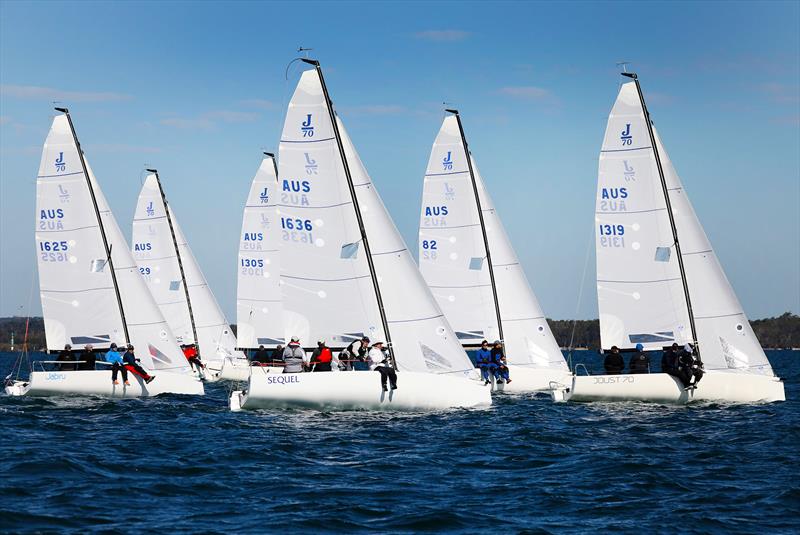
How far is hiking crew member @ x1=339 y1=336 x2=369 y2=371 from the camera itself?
2497 cm

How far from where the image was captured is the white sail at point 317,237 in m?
25.6

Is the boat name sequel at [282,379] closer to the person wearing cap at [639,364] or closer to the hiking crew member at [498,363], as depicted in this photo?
the person wearing cap at [639,364]

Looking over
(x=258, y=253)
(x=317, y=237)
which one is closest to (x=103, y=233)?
(x=317, y=237)

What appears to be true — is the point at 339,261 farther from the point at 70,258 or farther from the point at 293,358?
the point at 70,258

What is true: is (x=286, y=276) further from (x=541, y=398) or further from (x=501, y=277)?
(x=501, y=277)

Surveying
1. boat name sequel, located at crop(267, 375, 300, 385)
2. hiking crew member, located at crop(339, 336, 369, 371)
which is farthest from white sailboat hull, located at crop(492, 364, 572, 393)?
boat name sequel, located at crop(267, 375, 300, 385)

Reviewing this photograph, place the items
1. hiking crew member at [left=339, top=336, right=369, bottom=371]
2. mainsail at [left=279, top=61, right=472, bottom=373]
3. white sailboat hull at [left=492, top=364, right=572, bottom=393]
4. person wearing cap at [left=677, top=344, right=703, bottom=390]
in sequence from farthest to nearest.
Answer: white sailboat hull at [left=492, top=364, right=572, bottom=393] < person wearing cap at [left=677, top=344, right=703, bottom=390] < mainsail at [left=279, top=61, right=472, bottom=373] < hiking crew member at [left=339, top=336, right=369, bottom=371]

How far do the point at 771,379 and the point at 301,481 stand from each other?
15168 mm

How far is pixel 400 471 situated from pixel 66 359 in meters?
15.3

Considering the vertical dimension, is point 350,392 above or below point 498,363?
below

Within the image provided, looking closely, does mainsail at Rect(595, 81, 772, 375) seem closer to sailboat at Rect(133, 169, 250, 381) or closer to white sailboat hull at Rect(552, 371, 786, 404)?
white sailboat hull at Rect(552, 371, 786, 404)

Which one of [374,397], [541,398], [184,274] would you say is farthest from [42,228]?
[184,274]

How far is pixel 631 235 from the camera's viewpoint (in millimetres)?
29062

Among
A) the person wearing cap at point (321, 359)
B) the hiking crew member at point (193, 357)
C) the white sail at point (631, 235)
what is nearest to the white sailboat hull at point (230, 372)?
the hiking crew member at point (193, 357)
